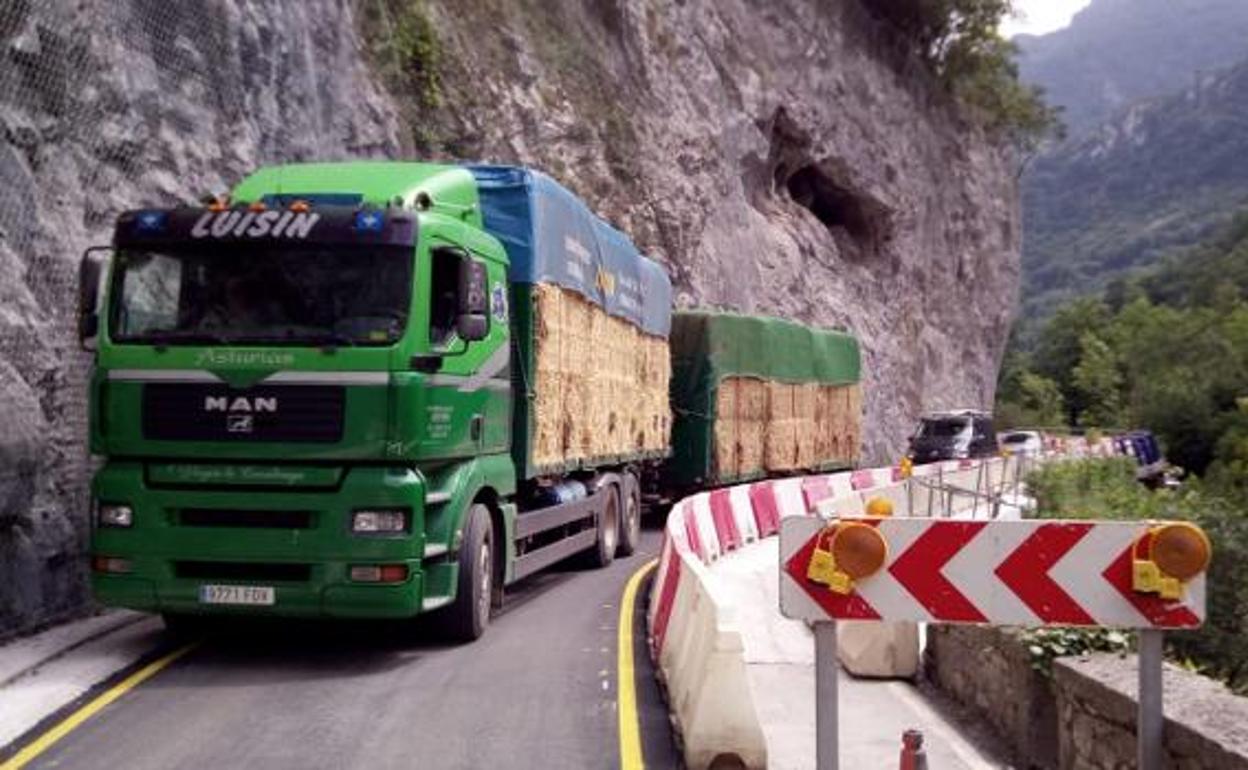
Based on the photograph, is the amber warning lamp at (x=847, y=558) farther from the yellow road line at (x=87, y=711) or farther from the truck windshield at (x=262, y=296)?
the truck windshield at (x=262, y=296)

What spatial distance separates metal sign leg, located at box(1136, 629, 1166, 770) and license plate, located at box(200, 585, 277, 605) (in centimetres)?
603

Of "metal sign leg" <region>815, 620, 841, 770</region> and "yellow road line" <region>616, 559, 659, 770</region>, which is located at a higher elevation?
"metal sign leg" <region>815, 620, 841, 770</region>

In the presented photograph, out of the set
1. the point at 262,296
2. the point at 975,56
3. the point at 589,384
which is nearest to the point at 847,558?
the point at 262,296

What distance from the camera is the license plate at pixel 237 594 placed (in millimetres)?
9453

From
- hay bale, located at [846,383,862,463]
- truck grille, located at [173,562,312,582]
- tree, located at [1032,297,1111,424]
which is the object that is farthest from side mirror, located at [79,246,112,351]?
tree, located at [1032,297,1111,424]

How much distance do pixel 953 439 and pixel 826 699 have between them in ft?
94.7

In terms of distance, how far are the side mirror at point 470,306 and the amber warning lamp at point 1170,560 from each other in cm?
528

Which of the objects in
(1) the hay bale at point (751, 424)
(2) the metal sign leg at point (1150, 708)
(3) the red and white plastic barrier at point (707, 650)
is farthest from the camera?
(1) the hay bale at point (751, 424)

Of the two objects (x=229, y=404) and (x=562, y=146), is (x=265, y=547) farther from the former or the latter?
(x=562, y=146)

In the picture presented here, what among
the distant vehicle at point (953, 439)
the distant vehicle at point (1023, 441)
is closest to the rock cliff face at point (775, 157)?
the distant vehicle at point (1023, 441)

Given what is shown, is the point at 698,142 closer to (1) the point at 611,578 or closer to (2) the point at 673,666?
(1) the point at 611,578

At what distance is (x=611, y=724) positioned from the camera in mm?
7938

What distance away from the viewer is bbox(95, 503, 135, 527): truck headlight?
9.56m

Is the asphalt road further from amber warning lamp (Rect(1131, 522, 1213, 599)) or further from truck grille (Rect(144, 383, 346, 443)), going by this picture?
amber warning lamp (Rect(1131, 522, 1213, 599))
